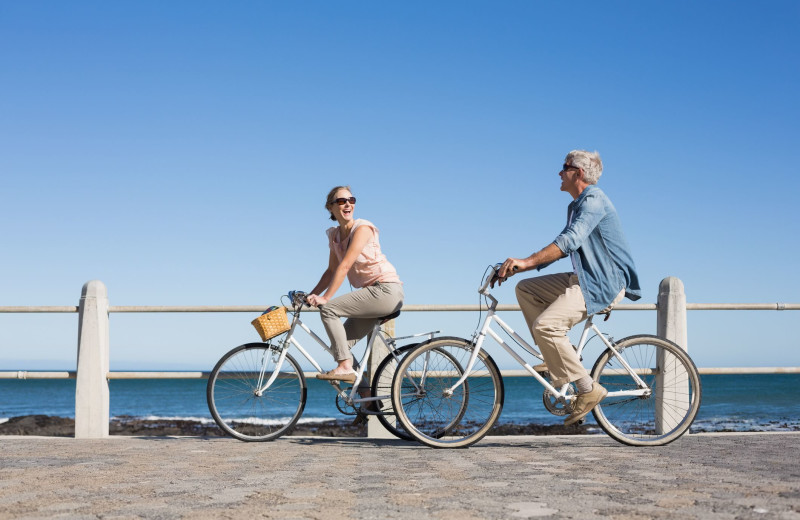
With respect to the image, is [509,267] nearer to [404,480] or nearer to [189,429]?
[404,480]

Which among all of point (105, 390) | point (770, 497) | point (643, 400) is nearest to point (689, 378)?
point (643, 400)

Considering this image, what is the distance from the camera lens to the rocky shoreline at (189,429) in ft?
57.3

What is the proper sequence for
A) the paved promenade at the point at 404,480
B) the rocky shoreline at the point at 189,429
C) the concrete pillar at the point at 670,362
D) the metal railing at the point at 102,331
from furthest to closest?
the rocky shoreline at the point at 189,429 → the metal railing at the point at 102,331 → the concrete pillar at the point at 670,362 → the paved promenade at the point at 404,480

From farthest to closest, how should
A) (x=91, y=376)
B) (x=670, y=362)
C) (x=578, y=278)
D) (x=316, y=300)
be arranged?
(x=91, y=376) → (x=670, y=362) → (x=316, y=300) → (x=578, y=278)

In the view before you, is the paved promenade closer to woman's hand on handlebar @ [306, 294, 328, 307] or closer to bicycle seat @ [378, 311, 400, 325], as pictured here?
bicycle seat @ [378, 311, 400, 325]

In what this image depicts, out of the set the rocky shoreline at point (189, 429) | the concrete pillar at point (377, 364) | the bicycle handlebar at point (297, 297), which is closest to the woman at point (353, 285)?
the bicycle handlebar at point (297, 297)

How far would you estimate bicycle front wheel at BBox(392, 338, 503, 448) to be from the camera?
511cm

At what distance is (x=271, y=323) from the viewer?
557 centimetres

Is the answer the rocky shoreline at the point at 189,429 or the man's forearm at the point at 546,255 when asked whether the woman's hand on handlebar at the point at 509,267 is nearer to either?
the man's forearm at the point at 546,255

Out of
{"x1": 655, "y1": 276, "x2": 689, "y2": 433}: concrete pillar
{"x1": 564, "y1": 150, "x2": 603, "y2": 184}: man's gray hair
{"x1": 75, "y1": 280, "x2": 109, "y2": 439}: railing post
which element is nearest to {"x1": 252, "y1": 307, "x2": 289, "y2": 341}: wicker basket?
{"x1": 75, "y1": 280, "x2": 109, "y2": 439}: railing post

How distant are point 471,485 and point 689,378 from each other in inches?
100

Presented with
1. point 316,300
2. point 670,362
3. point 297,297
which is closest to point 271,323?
point 297,297

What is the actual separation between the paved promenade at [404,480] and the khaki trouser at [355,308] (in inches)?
28.1

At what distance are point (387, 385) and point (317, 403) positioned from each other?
38.8 meters
